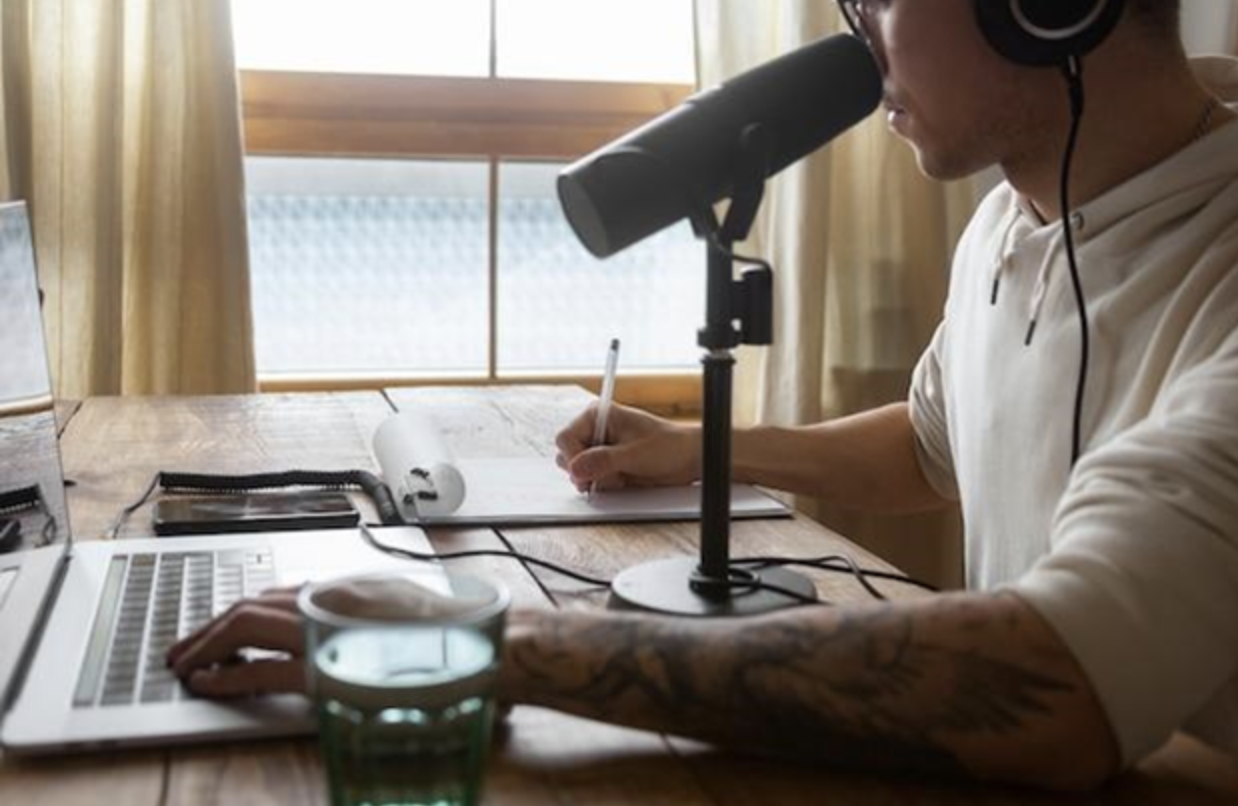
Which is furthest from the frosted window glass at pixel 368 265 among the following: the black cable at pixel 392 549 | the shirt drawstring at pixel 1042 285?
the shirt drawstring at pixel 1042 285

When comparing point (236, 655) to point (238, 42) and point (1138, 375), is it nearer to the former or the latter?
point (1138, 375)

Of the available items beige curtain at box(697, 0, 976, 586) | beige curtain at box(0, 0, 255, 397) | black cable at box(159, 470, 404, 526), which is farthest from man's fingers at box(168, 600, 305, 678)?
beige curtain at box(697, 0, 976, 586)

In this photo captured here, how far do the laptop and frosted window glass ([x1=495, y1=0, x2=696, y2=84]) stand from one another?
1.31 meters

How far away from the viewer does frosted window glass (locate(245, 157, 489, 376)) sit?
2.34 metres

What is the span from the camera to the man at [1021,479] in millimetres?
719

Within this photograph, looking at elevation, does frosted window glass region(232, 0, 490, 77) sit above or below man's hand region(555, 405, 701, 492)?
above

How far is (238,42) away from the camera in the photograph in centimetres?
219

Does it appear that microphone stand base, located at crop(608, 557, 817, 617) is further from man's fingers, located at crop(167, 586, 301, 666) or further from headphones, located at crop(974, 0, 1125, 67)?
headphones, located at crop(974, 0, 1125, 67)

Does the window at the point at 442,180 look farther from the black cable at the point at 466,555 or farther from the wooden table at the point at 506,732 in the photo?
the black cable at the point at 466,555

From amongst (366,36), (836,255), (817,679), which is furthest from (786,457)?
(366,36)

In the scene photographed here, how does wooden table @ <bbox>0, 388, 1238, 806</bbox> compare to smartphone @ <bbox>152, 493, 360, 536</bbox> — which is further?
smartphone @ <bbox>152, 493, 360, 536</bbox>

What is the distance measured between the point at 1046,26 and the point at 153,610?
2.42 ft

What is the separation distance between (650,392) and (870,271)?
0.43 m

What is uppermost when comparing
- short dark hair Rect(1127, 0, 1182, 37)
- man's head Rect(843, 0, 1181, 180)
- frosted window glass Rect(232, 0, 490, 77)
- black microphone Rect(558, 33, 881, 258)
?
frosted window glass Rect(232, 0, 490, 77)
